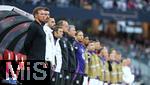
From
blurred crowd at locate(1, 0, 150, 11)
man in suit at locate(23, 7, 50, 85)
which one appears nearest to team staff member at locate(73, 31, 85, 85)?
man in suit at locate(23, 7, 50, 85)

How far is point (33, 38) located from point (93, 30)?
24.3 meters

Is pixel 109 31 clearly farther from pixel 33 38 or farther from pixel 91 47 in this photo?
pixel 33 38

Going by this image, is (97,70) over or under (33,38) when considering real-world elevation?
under

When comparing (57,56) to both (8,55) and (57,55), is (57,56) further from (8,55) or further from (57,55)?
(8,55)

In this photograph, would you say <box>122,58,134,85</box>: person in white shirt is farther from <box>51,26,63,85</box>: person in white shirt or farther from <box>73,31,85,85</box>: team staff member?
<box>51,26,63,85</box>: person in white shirt

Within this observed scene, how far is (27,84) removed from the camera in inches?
451

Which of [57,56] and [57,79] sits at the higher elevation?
[57,56]

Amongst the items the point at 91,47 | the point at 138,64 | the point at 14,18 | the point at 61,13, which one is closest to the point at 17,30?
the point at 14,18

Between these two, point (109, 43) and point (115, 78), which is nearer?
point (115, 78)

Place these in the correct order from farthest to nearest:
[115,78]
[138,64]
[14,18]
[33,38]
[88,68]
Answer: [138,64] → [115,78] → [88,68] → [14,18] → [33,38]

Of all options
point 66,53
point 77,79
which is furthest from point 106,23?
point 66,53

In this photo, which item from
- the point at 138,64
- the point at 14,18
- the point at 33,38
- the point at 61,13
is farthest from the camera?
the point at 138,64

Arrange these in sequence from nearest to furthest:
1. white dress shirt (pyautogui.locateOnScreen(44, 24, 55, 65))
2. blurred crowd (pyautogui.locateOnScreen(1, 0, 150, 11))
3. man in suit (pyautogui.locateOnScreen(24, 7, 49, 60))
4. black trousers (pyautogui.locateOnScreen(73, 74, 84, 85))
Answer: man in suit (pyautogui.locateOnScreen(24, 7, 49, 60)), white dress shirt (pyautogui.locateOnScreen(44, 24, 55, 65)), black trousers (pyautogui.locateOnScreen(73, 74, 84, 85)), blurred crowd (pyautogui.locateOnScreen(1, 0, 150, 11))

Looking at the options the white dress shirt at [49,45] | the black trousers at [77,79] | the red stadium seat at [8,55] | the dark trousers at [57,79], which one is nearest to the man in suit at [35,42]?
the white dress shirt at [49,45]
